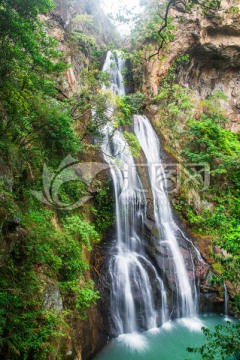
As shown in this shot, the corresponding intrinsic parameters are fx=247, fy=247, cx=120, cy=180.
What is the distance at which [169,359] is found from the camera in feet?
21.6

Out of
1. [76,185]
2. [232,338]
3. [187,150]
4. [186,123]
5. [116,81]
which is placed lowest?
[232,338]

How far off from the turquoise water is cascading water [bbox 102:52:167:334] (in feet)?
0.98

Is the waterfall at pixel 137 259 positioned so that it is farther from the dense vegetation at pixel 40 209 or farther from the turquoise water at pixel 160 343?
the dense vegetation at pixel 40 209

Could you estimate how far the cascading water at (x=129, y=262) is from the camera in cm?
748

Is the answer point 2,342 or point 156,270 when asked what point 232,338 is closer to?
point 2,342

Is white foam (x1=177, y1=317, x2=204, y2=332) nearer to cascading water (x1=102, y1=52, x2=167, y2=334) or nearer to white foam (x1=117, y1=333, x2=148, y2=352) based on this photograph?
cascading water (x1=102, y1=52, x2=167, y2=334)

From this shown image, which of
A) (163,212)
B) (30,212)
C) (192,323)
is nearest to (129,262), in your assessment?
(192,323)

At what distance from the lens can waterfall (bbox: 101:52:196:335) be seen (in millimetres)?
7555

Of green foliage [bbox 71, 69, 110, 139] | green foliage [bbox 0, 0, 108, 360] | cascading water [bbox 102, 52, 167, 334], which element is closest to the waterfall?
cascading water [bbox 102, 52, 167, 334]

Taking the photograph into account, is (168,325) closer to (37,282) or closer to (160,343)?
(160,343)

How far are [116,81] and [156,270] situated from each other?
39.4ft

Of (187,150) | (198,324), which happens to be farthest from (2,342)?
(187,150)

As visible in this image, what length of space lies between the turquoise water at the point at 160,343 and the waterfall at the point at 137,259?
27cm

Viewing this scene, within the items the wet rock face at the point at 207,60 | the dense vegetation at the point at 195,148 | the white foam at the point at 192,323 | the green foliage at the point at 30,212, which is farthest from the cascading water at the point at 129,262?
the wet rock face at the point at 207,60
